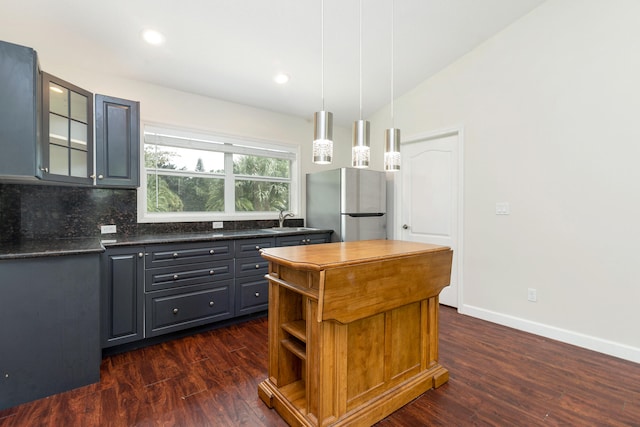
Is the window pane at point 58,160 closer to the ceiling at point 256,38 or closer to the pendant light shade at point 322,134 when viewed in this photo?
the ceiling at point 256,38

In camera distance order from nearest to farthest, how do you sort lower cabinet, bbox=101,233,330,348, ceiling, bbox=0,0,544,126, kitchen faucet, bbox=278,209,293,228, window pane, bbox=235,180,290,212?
ceiling, bbox=0,0,544,126 → lower cabinet, bbox=101,233,330,348 → window pane, bbox=235,180,290,212 → kitchen faucet, bbox=278,209,293,228

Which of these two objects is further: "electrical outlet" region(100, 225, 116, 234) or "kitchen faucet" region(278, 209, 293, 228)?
"kitchen faucet" region(278, 209, 293, 228)

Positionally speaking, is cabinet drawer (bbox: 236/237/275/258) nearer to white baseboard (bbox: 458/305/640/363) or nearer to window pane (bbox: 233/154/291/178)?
window pane (bbox: 233/154/291/178)

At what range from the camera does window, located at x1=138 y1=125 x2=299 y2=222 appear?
3213mm

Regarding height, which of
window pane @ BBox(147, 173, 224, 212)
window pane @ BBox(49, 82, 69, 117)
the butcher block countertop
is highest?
window pane @ BBox(49, 82, 69, 117)

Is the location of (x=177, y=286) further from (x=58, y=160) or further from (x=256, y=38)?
(x=256, y=38)

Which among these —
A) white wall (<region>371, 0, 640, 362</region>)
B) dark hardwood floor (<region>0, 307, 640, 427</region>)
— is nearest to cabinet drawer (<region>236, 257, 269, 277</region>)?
dark hardwood floor (<region>0, 307, 640, 427</region>)

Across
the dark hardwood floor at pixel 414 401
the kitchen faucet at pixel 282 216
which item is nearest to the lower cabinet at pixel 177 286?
the dark hardwood floor at pixel 414 401

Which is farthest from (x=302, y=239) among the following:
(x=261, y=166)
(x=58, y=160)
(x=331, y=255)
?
(x=58, y=160)

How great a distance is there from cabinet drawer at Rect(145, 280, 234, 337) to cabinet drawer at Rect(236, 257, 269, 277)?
0.15 meters

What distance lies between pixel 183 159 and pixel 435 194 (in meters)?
3.05

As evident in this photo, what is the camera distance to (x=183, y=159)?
3.41m

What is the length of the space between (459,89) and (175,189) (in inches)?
135

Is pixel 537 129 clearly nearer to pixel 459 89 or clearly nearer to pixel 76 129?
pixel 459 89
